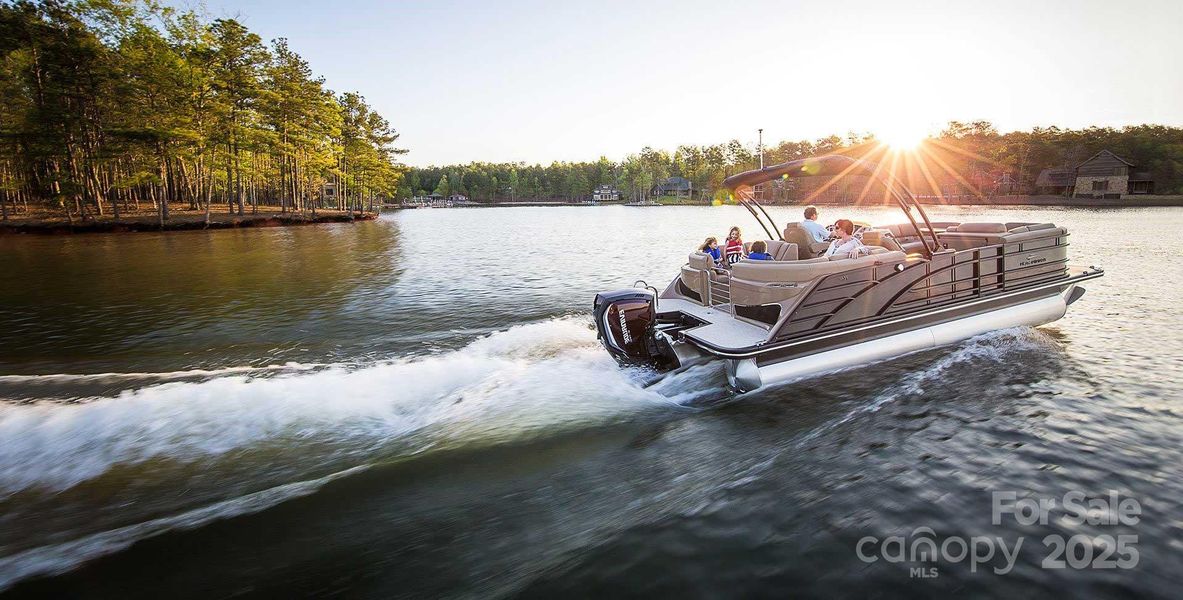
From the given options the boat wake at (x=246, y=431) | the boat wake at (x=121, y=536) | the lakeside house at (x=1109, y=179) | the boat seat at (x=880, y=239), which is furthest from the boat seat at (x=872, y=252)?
the lakeside house at (x=1109, y=179)

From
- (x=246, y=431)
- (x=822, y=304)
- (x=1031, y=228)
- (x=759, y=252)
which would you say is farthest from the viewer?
(x=1031, y=228)

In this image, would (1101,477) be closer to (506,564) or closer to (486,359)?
(506,564)

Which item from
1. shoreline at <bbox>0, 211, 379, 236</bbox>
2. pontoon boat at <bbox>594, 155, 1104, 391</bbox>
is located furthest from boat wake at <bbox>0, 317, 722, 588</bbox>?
shoreline at <bbox>0, 211, 379, 236</bbox>

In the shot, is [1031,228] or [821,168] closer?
[821,168]

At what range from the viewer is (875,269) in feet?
24.0

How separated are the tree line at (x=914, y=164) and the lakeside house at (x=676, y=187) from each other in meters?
2.37

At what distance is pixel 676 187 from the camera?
155m

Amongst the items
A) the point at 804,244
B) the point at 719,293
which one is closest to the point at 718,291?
the point at 719,293

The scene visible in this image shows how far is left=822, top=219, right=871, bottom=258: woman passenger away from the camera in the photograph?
746 centimetres

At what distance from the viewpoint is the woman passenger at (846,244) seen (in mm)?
7465

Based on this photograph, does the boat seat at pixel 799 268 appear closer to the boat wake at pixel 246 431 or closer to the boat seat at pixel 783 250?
the boat seat at pixel 783 250

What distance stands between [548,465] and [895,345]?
5362 mm

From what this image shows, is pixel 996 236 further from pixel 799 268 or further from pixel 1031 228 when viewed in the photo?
pixel 799 268

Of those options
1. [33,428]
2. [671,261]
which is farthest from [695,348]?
[671,261]
